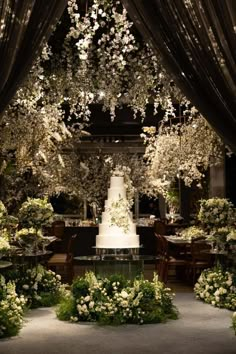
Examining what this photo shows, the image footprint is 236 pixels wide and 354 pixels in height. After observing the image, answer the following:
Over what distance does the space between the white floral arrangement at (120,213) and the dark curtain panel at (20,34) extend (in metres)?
4.15

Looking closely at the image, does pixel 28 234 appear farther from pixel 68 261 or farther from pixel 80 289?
pixel 68 261

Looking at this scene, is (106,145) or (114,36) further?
(106,145)

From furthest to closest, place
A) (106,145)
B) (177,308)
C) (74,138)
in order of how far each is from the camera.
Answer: (106,145) < (74,138) < (177,308)

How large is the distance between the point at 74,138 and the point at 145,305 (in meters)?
7.08

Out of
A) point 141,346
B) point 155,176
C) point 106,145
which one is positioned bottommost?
point 141,346

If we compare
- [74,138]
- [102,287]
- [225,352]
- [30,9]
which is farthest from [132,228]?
[74,138]

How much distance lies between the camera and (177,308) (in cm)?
862

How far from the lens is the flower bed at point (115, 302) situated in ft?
24.6

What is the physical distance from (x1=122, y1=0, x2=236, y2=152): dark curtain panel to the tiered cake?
3.99m

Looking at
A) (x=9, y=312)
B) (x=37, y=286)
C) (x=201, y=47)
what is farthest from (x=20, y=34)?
(x=37, y=286)

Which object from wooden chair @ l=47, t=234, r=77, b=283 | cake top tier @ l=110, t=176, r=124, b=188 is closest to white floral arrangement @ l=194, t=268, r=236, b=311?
cake top tier @ l=110, t=176, r=124, b=188

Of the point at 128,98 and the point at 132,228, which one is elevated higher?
the point at 128,98

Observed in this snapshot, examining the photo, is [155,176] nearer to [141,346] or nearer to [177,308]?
[177,308]

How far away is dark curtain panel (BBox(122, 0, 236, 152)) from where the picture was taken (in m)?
4.69
